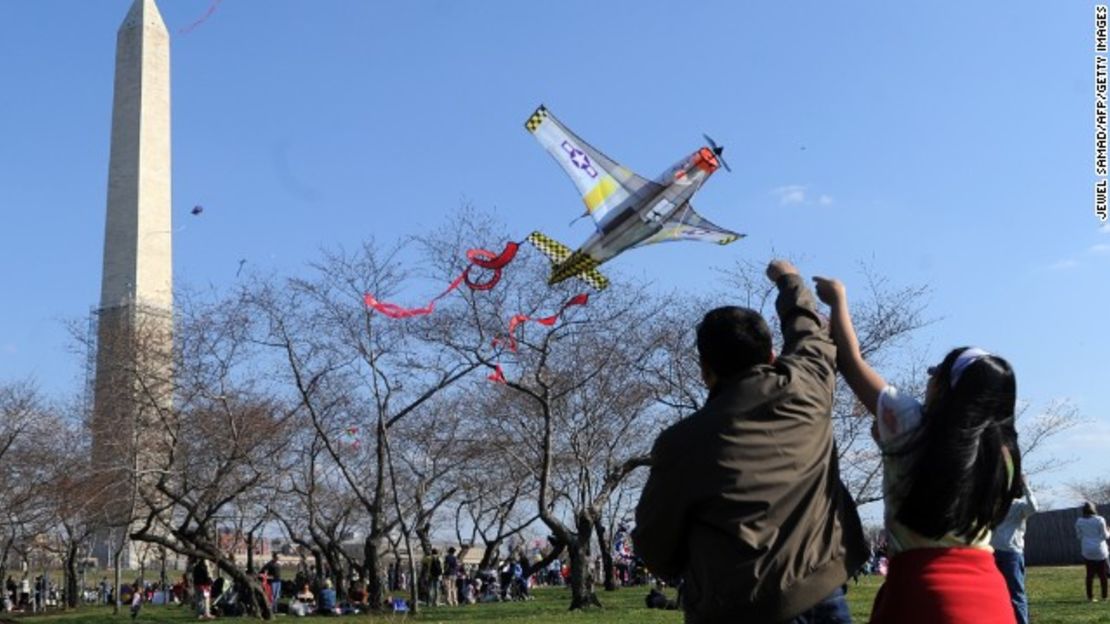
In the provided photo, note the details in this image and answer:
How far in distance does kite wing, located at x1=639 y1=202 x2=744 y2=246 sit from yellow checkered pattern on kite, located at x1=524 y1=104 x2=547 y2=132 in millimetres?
2216

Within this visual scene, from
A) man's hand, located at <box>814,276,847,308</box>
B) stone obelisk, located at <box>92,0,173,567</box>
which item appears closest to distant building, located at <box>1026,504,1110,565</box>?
stone obelisk, located at <box>92,0,173,567</box>

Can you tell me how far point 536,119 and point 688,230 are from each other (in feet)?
7.97

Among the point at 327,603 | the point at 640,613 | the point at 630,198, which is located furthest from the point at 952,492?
the point at 327,603

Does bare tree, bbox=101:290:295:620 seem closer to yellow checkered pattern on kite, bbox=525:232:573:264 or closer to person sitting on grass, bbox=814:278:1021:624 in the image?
yellow checkered pattern on kite, bbox=525:232:573:264

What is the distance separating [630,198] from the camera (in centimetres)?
1412

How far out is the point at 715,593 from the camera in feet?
10.7

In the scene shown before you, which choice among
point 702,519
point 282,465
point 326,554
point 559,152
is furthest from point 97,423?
point 702,519

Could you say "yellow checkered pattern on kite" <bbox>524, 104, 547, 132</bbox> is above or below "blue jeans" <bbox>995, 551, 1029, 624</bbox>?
above

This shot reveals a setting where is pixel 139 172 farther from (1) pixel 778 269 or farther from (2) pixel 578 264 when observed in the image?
(1) pixel 778 269

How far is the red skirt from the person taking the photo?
10.7 ft

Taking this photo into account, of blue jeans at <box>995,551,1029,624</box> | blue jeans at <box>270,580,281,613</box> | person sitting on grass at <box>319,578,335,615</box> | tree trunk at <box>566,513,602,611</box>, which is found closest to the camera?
blue jeans at <box>995,551,1029,624</box>

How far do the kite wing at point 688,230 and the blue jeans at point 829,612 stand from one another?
1073cm

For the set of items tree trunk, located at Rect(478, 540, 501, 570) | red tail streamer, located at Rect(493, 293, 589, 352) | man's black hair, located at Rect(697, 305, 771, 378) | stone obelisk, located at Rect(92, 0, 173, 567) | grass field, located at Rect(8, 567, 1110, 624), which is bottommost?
grass field, located at Rect(8, 567, 1110, 624)

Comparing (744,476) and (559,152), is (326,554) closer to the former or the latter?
(559,152)
